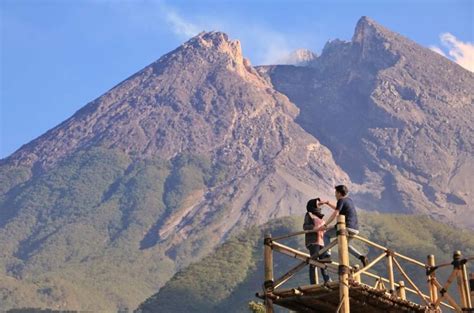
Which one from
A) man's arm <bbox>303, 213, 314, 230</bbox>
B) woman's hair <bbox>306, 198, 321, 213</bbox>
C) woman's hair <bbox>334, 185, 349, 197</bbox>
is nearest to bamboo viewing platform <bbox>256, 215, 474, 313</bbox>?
man's arm <bbox>303, 213, 314, 230</bbox>

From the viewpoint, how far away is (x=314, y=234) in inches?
619

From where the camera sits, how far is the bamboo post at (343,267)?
1384 centimetres

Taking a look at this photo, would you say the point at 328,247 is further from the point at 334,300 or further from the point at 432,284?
the point at 432,284

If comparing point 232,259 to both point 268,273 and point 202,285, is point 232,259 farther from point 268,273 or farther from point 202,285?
point 268,273

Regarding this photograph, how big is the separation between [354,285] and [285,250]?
58.9 inches

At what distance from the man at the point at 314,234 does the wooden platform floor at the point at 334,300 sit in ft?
1.30

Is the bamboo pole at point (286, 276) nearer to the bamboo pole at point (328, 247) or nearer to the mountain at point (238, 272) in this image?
the bamboo pole at point (328, 247)

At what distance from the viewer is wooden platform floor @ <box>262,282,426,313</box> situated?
14.4m

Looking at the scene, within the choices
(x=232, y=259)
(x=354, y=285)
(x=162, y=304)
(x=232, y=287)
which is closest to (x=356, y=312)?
(x=354, y=285)

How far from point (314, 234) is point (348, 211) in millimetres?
640

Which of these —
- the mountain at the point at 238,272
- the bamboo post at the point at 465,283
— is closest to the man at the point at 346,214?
the bamboo post at the point at 465,283

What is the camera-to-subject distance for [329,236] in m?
15.9

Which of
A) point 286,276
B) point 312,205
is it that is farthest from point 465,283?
point 286,276

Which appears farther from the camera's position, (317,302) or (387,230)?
(387,230)
